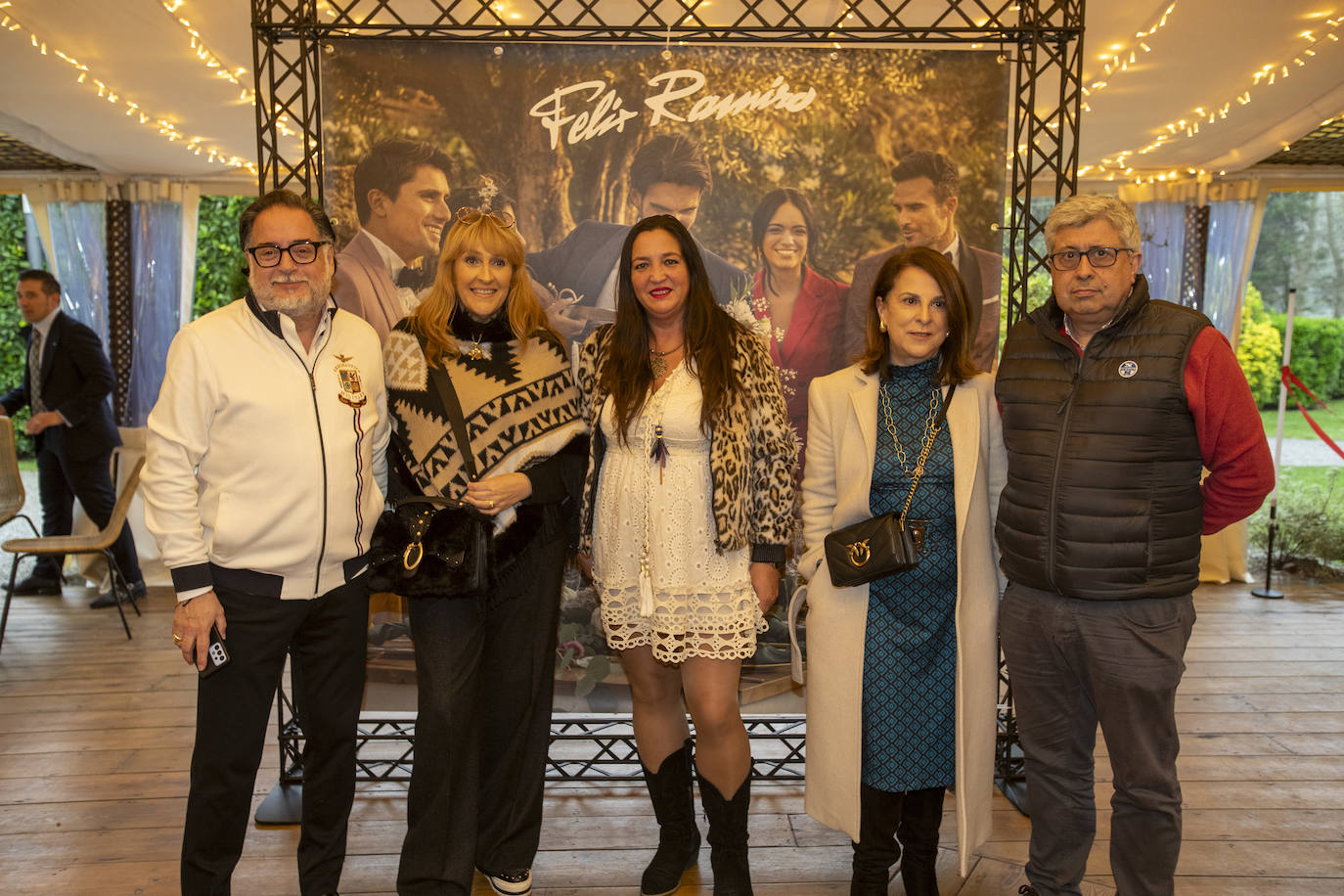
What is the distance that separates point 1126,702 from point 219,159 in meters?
6.59

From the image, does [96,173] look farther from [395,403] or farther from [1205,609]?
[1205,609]

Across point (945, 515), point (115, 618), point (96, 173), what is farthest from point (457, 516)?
point (96, 173)

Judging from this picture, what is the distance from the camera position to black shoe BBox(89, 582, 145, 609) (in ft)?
19.7

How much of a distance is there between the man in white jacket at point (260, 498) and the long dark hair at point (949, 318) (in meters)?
1.31

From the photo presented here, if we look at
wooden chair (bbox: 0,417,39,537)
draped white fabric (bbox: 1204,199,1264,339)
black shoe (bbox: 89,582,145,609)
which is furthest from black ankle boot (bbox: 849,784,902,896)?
draped white fabric (bbox: 1204,199,1264,339)

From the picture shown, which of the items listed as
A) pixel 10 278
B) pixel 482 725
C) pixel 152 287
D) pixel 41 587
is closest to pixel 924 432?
pixel 482 725

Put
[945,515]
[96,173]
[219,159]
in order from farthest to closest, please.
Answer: [96,173], [219,159], [945,515]

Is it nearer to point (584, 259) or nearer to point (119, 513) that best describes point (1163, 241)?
point (584, 259)

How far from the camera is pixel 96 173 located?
23.3 feet

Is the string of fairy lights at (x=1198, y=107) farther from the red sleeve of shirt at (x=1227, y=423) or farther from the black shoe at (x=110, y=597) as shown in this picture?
the black shoe at (x=110, y=597)

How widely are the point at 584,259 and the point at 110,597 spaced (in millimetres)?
4580

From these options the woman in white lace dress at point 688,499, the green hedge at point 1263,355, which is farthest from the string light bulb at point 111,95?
the green hedge at point 1263,355

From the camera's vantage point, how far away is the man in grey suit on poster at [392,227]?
3309 mm

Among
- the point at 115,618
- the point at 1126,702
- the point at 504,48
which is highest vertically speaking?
the point at 504,48
